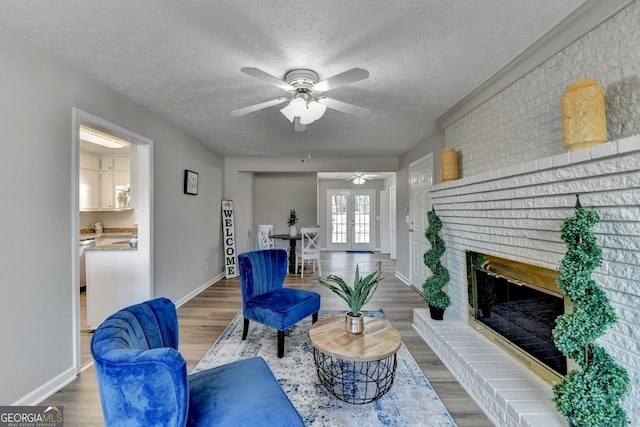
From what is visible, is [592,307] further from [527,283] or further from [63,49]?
[63,49]

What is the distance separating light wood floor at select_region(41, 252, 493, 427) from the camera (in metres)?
1.74

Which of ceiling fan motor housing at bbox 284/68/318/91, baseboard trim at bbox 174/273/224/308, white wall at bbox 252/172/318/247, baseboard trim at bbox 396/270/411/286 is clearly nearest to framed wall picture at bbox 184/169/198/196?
baseboard trim at bbox 174/273/224/308

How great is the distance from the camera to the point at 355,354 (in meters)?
1.61

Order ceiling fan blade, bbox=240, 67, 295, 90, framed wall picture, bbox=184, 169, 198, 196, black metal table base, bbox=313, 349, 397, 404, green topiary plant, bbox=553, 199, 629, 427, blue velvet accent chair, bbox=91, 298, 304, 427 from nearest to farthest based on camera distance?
1. blue velvet accent chair, bbox=91, 298, 304, 427
2. green topiary plant, bbox=553, 199, 629, 427
3. ceiling fan blade, bbox=240, 67, 295, 90
4. black metal table base, bbox=313, 349, 397, 404
5. framed wall picture, bbox=184, 169, 198, 196

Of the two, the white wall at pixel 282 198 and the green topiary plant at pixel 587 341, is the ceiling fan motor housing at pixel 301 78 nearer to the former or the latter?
the green topiary plant at pixel 587 341

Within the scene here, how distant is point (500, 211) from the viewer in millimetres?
2055

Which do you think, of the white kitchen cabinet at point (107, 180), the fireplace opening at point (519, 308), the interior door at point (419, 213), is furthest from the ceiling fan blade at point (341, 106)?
the white kitchen cabinet at point (107, 180)

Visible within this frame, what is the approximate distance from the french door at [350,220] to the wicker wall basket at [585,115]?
23.6 feet

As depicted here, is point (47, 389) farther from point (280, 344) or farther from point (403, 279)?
point (403, 279)

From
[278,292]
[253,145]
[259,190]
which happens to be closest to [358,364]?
[278,292]

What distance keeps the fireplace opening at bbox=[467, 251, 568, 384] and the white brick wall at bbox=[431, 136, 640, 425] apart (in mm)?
130

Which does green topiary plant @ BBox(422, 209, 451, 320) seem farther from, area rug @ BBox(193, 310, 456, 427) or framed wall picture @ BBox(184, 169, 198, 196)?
framed wall picture @ BBox(184, 169, 198, 196)

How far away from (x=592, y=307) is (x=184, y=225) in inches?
162

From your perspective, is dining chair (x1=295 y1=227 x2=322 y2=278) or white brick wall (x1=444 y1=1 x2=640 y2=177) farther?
dining chair (x1=295 y1=227 x2=322 y2=278)
